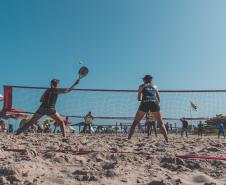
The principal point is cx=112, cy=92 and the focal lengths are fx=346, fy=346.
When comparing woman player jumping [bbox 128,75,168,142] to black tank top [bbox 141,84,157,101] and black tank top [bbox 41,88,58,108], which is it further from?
black tank top [bbox 41,88,58,108]

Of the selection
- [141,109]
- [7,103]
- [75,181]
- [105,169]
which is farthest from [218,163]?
[7,103]

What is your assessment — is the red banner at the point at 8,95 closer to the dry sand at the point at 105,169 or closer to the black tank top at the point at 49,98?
the black tank top at the point at 49,98

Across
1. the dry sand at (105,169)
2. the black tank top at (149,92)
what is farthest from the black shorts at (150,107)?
the dry sand at (105,169)

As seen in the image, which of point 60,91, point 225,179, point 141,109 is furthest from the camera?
point 60,91

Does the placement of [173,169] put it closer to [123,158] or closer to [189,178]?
[189,178]

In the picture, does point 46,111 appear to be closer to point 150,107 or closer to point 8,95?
point 150,107

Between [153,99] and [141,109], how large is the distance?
1.04 ft

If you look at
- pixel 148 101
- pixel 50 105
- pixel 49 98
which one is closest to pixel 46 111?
pixel 50 105

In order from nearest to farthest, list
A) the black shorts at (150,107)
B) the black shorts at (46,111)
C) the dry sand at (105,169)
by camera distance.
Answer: the dry sand at (105,169), the black shorts at (150,107), the black shorts at (46,111)

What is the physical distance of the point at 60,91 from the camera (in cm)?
748

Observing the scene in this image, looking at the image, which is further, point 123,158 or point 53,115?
point 53,115

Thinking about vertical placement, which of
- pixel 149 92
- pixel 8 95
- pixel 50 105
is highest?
pixel 8 95

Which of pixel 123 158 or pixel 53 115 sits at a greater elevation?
pixel 53 115

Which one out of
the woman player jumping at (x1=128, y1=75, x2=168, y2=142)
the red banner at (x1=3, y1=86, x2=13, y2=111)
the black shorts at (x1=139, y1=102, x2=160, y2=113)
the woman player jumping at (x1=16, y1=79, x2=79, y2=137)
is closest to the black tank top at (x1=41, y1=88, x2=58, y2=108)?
the woman player jumping at (x1=16, y1=79, x2=79, y2=137)
